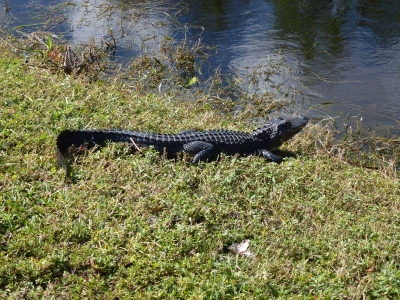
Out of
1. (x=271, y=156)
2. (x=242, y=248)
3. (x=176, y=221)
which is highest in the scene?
(x=176, y=221)

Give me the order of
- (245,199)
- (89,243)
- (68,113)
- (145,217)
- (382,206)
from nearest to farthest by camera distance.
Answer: (89,243)
(145,217)
(245,199)
(382,206)
(68,113)

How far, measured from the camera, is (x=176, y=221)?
4.12m

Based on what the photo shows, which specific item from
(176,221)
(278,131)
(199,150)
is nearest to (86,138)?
(199,150)

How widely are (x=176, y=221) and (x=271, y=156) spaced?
1.82m

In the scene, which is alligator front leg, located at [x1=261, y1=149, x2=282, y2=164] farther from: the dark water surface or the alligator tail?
the dark water surface

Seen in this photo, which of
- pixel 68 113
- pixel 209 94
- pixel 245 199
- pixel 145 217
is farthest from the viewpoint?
pixel 209 94

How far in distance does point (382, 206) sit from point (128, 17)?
6983mm

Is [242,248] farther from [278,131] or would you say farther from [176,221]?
[278,131]

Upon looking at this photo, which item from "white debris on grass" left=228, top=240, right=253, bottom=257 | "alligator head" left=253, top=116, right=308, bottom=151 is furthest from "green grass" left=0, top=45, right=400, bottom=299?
"alligator head" left=253, top=116, right=308, bottom=151

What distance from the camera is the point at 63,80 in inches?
265

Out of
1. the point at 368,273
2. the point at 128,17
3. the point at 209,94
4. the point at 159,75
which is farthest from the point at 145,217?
the point at 128,17

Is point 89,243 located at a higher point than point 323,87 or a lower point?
higher

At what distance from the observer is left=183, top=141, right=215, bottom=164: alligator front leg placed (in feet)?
17.2

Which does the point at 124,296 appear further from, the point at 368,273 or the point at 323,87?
the point at 323,87
